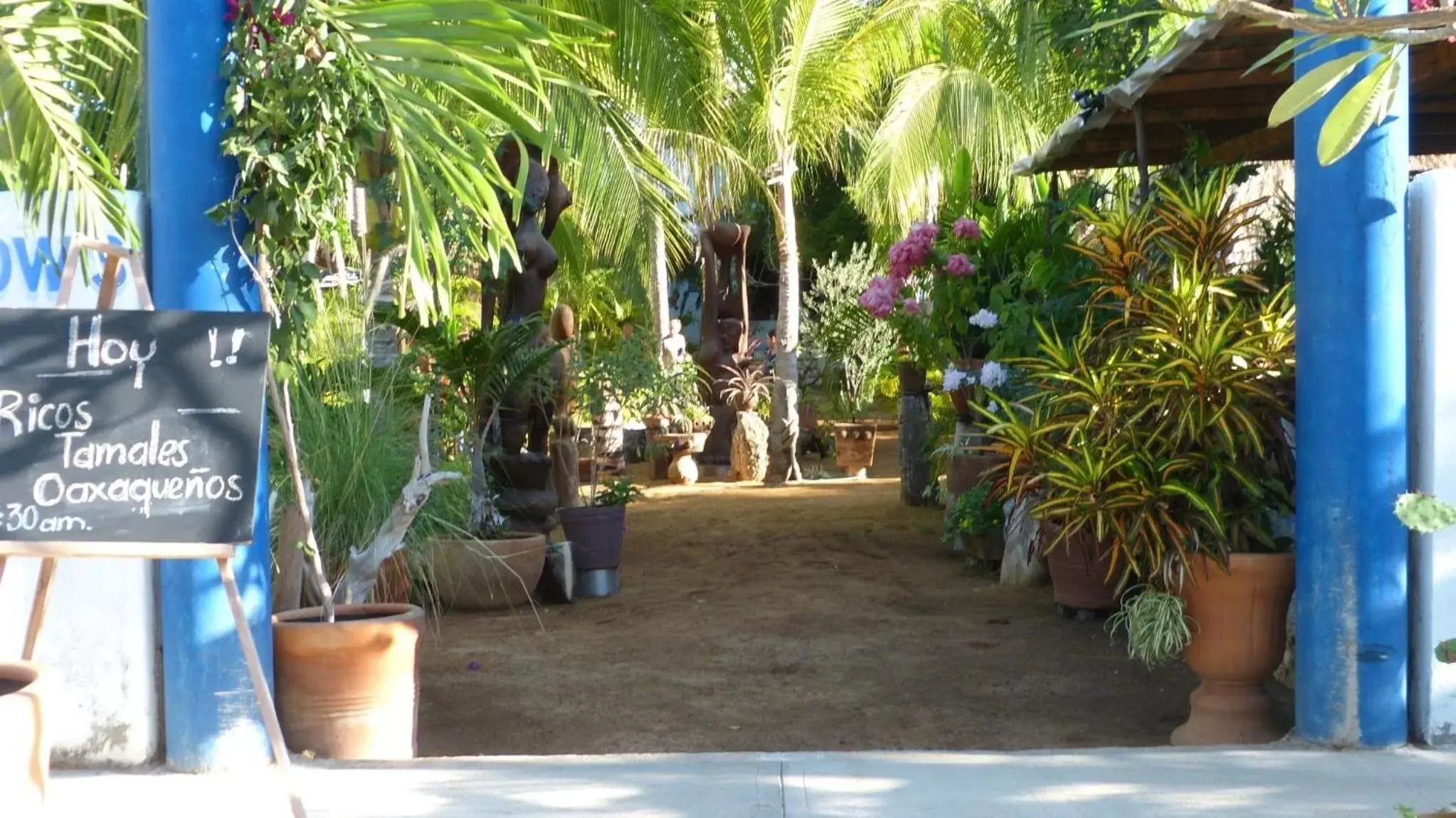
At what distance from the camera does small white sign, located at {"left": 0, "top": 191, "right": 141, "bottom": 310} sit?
4.27 meters

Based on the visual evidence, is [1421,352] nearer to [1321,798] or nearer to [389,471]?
[1321,798]

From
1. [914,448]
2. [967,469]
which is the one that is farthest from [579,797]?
[914,448]

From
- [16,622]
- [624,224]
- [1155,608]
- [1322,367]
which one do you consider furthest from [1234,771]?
[624,224]

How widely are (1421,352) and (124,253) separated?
12.1 ft

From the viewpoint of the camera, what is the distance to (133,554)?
3.34 meters

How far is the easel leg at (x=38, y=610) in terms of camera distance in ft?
11.5

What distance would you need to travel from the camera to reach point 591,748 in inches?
200

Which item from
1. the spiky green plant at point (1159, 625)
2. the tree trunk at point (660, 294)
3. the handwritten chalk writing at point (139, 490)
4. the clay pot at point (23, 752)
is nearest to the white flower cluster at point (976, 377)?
the spiky green plant at point (1159, 625)

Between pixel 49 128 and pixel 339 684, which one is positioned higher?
pixel 49 128

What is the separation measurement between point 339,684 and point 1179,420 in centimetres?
289

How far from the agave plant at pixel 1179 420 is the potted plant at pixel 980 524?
2.75 m

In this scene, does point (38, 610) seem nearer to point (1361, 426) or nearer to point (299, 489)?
point (299, 489)

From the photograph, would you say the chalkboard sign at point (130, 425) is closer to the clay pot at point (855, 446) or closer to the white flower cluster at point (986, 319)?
the white flower cluster at point (986, 319)

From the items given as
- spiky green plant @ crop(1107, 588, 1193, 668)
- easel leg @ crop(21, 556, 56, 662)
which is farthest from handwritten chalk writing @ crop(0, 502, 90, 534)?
spiky green plant @ crop(1107, 588, 1193, 668)
